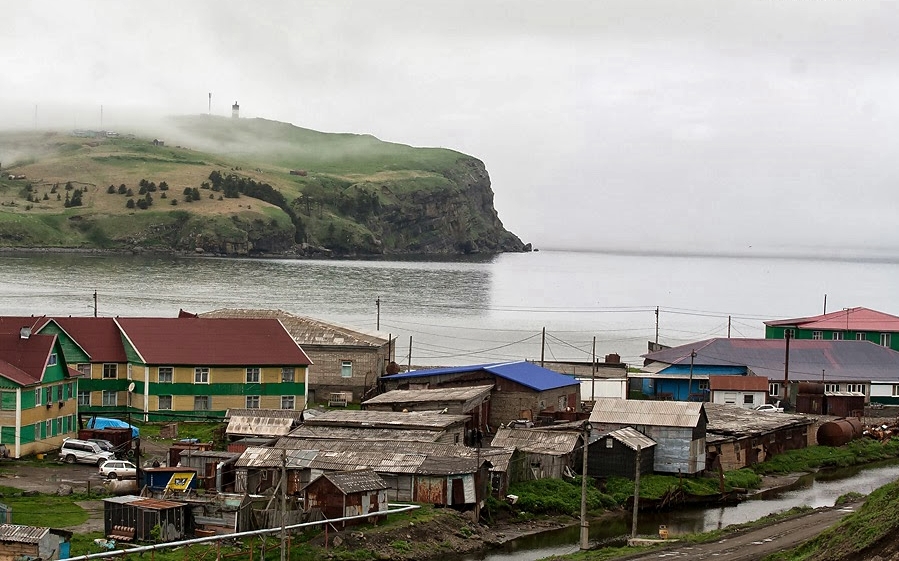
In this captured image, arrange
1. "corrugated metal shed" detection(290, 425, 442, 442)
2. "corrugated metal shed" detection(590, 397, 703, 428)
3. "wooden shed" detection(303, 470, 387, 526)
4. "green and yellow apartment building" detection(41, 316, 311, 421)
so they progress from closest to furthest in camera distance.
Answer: "wooden shed" detection(303, 470, 387, 526), "corrugated metal shed" detection(290, 425, 442, 442), "corrugated metal shed" detection(590, 397, 703, 428), "green and yellow apartment building" detection(41, 316, 311, 421)

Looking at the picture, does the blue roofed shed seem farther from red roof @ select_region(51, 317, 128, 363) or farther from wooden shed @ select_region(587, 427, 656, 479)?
red roof @ select_region(51, 317, 128, 363)

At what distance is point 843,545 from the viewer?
77.2 feet

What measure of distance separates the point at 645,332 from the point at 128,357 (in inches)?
3326

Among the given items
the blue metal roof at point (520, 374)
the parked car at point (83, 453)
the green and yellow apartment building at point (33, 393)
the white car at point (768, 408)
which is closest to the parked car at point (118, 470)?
the parked car at point (83, 453)

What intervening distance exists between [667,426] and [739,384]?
661 inches

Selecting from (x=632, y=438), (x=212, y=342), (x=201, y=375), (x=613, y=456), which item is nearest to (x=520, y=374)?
(x=632, y=438)

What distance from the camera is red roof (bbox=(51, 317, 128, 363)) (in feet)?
153

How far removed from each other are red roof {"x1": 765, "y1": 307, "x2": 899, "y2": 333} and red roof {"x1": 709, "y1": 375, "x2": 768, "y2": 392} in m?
18.0

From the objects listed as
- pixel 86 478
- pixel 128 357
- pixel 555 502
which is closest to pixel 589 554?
pixel 555 502

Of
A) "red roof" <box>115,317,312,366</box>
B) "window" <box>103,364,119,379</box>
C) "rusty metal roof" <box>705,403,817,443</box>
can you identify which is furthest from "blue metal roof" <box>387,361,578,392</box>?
"window" <box>103,364,119,379</box>

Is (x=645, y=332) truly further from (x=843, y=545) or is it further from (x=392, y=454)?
(x=843, y=545)

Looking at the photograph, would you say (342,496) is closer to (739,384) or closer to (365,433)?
(365,433)

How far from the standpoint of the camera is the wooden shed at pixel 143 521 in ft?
93.1

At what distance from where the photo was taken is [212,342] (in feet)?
157
